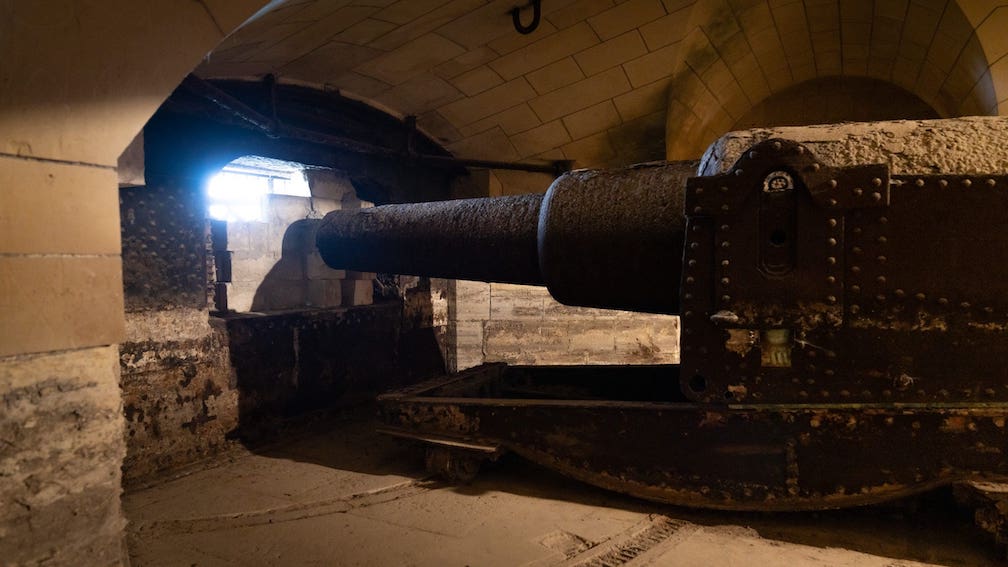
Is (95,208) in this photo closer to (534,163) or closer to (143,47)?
(143,47)

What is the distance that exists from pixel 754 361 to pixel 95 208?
7.70ft

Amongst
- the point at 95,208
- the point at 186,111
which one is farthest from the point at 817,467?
the point at 186,111

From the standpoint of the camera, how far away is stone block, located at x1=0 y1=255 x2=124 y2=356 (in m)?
1.57

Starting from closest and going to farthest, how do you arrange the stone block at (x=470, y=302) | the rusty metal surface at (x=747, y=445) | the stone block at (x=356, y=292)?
1. the rusty metal surface at (x=747, y=445)
2. the stone block at (x=470, y=302)
3. the stone block at (x=356, y=292)

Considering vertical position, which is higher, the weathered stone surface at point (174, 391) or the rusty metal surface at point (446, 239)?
the rusty metal surface at point (446, 239)

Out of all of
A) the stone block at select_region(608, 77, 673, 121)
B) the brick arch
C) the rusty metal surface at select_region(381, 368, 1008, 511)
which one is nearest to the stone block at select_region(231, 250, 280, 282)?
the stone block at select_region(608, 77, 673, 121)

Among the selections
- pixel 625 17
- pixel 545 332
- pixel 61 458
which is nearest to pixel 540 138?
pixel 625 17

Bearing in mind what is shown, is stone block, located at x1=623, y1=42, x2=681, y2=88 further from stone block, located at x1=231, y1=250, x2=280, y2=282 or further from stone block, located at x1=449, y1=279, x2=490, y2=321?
stone block, located at x1=231, y1=250, x2=280, y2=282

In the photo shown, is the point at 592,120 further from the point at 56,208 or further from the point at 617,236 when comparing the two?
the point at 56,208

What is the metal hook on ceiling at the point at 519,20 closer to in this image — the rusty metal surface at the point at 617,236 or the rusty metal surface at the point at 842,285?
the rusty metal surface at the point at 617,236

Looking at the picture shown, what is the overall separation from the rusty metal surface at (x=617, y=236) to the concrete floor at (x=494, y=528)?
101 centimetres

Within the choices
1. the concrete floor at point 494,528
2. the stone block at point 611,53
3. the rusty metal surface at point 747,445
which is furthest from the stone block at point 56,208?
the stone block at point 611,53

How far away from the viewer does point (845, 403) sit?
97.1 inches

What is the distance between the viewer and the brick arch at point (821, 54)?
450 centimetres
